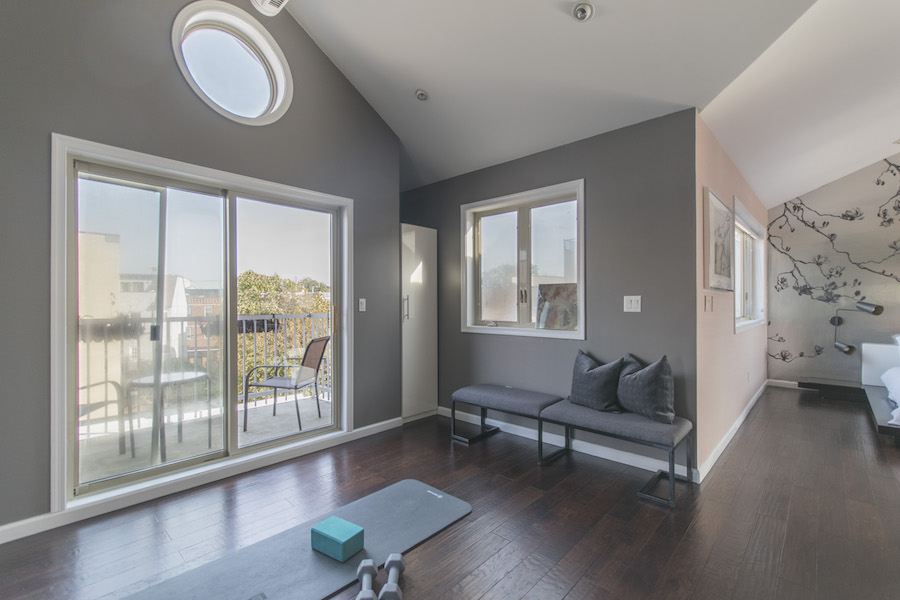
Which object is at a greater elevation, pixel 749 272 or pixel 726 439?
pixel 749 272

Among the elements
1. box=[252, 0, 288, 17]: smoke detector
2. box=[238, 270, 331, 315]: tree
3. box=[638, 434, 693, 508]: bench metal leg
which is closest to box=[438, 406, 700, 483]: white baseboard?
box=[638, 434, 693, 508]: bench metal leg

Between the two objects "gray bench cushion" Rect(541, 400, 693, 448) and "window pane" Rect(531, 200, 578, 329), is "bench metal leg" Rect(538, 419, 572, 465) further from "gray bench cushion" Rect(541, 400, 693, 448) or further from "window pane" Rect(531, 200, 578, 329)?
"window pane" Rect(531, 200, 578, 329)

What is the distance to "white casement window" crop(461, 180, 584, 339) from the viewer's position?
134 inches

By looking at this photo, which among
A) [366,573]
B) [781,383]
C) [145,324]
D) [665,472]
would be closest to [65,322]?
[145,324]

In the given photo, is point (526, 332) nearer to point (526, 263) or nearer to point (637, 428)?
point (526, 263)

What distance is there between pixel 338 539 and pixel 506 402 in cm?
175

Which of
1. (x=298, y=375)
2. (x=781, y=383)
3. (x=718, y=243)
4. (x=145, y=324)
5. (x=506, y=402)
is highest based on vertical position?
(x=718, y=243)

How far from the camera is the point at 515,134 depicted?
11.1ft

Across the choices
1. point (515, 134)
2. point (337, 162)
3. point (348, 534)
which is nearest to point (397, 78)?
point (337, 162)

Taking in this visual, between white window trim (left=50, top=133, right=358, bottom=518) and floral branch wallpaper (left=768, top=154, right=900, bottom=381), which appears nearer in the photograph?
white window trim (left=50, top=133, right=358, bottom=518)

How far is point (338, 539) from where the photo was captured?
179 centimetres

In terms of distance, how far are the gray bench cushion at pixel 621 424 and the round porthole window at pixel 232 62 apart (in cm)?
311

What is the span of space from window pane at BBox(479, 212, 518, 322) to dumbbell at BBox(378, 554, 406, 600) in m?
2.53

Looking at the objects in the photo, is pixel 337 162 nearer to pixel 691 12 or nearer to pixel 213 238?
pixel 213 238
